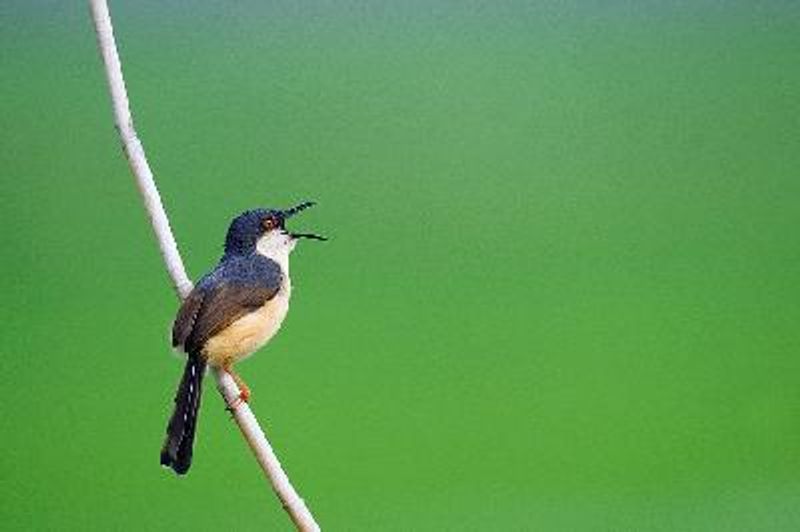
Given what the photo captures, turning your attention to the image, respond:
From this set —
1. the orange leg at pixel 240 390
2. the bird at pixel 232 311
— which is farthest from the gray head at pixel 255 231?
the orange leg at pixel 240 390

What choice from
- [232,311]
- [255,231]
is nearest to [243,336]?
[232,311]

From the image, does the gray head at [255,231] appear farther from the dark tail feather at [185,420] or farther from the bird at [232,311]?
the dark tail feather at [185,420]

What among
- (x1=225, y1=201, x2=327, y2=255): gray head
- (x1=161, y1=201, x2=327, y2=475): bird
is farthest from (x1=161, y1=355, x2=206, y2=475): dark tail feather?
(x1=225, y1=201, x2=327, y2=255): gray head

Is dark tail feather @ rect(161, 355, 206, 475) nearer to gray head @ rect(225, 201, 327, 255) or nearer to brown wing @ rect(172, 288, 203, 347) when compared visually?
brown wing @ rect(172, 288, 203, 347)

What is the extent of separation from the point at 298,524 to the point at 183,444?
13cm

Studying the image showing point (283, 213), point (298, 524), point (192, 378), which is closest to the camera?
point (298, 524)

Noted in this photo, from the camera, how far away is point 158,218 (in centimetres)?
109

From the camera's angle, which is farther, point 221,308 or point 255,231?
point 255,231

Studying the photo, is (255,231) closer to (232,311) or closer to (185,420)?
(232,311)

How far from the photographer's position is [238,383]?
3.89 feet

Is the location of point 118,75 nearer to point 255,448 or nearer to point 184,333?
point 184,333

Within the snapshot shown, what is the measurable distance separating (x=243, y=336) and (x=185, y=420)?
12 cm

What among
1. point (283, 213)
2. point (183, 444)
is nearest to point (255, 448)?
point (183, 444)

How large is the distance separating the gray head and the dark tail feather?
0.15 meters
